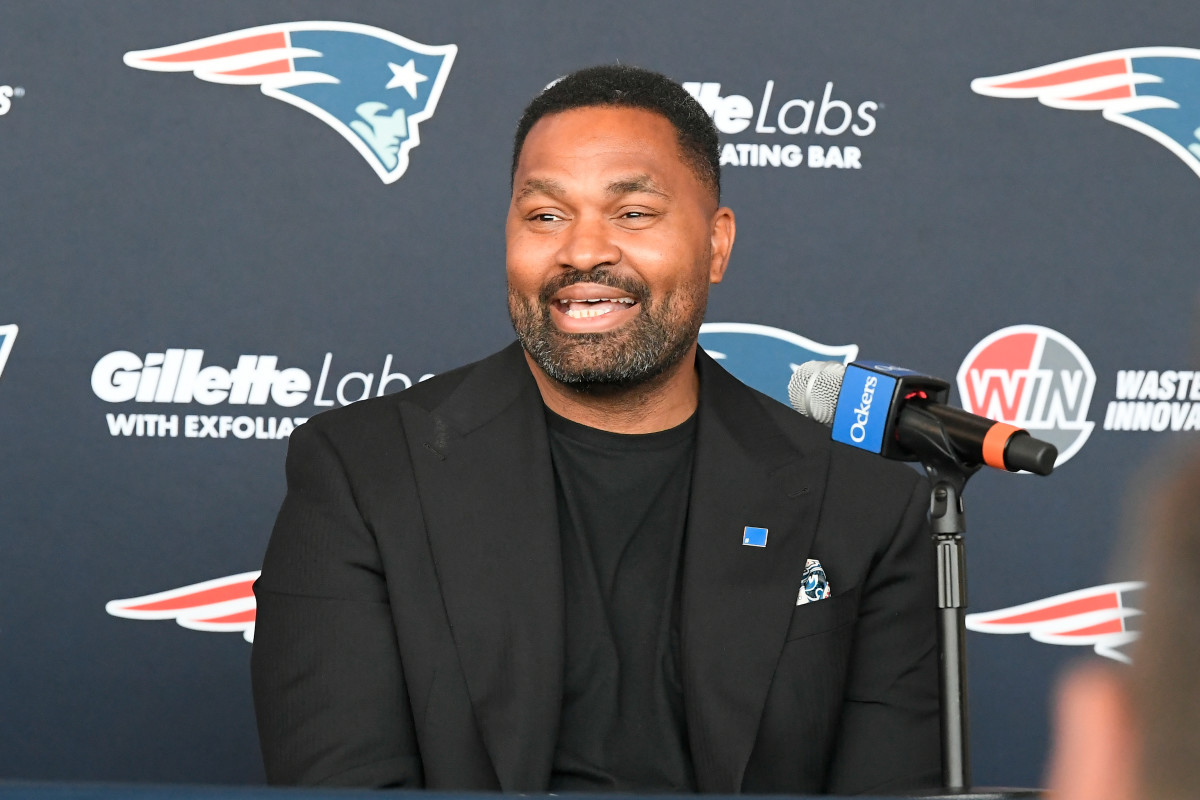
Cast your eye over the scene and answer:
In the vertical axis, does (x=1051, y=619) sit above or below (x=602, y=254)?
below

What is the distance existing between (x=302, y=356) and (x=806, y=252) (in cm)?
96

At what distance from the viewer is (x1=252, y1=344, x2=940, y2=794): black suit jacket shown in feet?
5.17

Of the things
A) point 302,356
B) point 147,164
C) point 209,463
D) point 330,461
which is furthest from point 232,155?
point 330,461

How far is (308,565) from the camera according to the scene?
163 cm

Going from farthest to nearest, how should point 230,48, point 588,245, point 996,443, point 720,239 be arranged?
point 230,48 < point 720,239 < point 588,245 < point 996,443

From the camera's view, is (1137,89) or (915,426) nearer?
(915,426)

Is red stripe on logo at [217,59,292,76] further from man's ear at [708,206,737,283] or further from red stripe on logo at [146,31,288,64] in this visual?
man's ear at [708,206,737,283]

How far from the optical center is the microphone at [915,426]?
3.54 ft

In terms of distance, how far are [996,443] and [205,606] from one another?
5.89 ft

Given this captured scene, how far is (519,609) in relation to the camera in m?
1.62

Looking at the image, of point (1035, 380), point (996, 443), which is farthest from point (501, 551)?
point (1035, 380)

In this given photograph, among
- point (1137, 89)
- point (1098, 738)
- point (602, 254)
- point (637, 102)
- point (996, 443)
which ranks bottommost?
point (1098, 738)

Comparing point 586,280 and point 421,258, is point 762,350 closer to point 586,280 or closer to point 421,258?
point 421,258

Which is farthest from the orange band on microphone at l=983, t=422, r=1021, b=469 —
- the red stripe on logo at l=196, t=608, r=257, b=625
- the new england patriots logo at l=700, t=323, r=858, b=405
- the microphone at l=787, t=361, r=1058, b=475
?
the red stripe on logo at l=196, t=608, r=257, b=625
